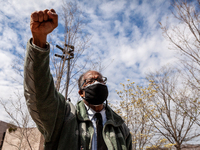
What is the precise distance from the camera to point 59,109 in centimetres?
144

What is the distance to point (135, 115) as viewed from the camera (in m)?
9.99

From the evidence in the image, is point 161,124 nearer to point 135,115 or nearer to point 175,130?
point 175,130

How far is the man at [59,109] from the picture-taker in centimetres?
110

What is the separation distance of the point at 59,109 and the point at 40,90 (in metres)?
0.35

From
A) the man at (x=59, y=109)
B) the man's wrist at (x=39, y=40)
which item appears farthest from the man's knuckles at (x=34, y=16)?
the man's wrist at (x=39, y=40)

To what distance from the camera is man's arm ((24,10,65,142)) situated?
3.52 feet

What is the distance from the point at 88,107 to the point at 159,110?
11.2 metres

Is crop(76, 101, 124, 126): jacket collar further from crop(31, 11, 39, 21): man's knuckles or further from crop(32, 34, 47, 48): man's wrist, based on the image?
crop(31, 11, 39, 21): man's knuckles

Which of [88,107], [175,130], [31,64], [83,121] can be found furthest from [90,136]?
[175,130]

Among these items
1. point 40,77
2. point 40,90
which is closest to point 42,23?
point 40,77

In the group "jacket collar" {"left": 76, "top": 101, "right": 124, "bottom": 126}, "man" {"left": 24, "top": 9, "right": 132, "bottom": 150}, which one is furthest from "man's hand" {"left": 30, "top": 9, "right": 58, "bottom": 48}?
"jacket collar" {"left": 76, "top": 101, "right": 124, "bottom": 126}

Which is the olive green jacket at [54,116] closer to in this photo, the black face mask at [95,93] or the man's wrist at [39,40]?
the man's wrist at [39,40]

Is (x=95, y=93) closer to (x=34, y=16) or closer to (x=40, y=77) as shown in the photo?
(x=40, y=77)

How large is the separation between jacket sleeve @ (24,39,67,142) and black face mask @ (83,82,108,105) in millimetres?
612
